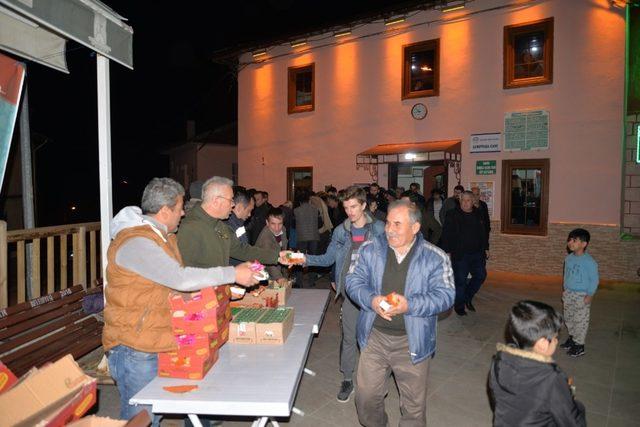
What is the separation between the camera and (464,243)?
756 cm

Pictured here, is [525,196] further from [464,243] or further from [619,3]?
[464,243]

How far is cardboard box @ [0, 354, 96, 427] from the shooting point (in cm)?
192

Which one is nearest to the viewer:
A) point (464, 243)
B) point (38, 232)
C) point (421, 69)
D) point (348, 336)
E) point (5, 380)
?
point (5, 380)

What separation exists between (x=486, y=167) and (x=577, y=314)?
6822mm

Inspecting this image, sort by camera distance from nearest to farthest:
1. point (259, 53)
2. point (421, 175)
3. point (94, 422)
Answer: point (94, 422)
point (421, 175)
point (259, 53)

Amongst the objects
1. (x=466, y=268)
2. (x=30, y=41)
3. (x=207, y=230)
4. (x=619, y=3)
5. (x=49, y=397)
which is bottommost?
(x=466, y=268)

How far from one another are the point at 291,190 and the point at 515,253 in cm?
795

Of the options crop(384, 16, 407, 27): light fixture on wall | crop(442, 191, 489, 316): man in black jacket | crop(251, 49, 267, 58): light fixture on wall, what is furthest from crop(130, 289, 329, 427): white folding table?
crop(251, 49, 267, 58): light fixture on wall

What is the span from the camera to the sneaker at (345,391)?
4648 millimetres

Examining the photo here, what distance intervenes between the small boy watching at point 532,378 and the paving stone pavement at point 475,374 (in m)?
1.91

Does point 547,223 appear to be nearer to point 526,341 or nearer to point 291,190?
point 291,190

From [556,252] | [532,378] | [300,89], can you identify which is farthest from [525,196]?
[532,378]

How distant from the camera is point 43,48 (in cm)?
390

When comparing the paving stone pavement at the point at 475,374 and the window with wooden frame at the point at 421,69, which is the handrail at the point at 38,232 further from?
the window with wooden frame at the point at 421,69
